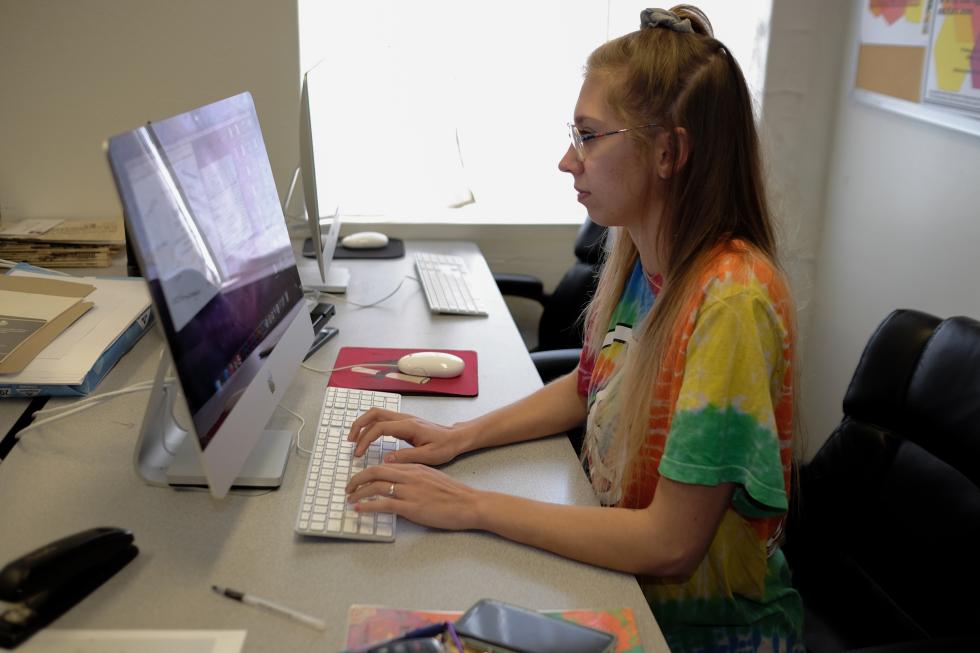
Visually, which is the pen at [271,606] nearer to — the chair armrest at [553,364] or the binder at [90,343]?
the binder at [90,343]

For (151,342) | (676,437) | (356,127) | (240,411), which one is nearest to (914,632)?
(676,437)

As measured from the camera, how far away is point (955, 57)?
181 cm

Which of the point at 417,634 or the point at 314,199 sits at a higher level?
the point at 314,199

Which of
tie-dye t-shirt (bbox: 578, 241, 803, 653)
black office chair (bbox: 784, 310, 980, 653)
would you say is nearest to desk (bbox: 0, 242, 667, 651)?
tie-dye t-shirt (bbox: 578, 241, 803, 653)

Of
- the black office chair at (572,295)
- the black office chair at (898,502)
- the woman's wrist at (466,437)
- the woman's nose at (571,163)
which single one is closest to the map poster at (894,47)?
the black office chair at (572,295)

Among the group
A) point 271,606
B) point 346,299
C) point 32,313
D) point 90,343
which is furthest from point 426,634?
point 346,299

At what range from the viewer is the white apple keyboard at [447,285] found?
187cm

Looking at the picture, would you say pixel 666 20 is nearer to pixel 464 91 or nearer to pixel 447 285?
pixel 447 285

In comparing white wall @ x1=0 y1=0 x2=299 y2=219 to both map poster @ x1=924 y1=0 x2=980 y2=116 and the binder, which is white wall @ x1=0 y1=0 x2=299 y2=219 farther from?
map poster @ x1=924 y1=0 x2=980 y2=116

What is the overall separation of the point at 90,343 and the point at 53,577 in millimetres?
686

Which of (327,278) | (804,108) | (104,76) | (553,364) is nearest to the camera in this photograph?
(553,364)

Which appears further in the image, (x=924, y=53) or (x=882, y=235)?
Answer: (x=882, y=235)

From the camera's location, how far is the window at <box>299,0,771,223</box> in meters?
2.45

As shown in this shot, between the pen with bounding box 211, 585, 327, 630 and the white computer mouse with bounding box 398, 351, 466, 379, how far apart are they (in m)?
0.63
